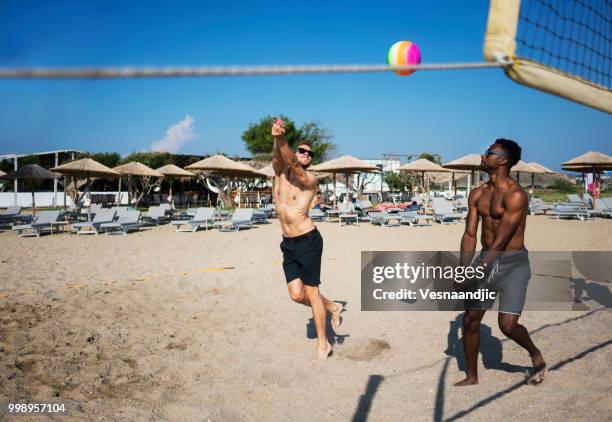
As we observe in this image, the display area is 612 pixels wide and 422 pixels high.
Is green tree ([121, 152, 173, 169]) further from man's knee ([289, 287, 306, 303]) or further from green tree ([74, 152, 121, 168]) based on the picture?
man's knee ([289, 287, 306, 303])

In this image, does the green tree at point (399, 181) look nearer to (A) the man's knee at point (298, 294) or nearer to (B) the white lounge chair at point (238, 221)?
(B) the white lounge chair at point (238, 221)

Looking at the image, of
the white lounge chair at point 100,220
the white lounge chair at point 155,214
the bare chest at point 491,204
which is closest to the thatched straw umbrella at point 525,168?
the white lounge chair at point 155,214

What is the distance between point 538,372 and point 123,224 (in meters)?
12.8

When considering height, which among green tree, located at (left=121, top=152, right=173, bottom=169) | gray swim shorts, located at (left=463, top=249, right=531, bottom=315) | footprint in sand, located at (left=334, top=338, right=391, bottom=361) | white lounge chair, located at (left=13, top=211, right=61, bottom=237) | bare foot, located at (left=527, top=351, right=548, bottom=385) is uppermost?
green tree, located at (left=121, top=152, right=173, bottom=169)

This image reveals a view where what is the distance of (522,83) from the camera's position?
2227 mm

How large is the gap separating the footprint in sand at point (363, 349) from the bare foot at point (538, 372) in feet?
3.93

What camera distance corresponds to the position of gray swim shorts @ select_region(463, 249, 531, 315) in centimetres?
295

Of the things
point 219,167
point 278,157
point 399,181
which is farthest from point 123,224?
point 399,181

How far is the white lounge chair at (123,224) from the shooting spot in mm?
13362

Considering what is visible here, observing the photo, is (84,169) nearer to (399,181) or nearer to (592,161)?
(592,161)

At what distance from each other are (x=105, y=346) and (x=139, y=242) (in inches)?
312

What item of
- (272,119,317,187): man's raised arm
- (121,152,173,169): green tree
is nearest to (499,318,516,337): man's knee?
(272,119,317,187): man's raised arm

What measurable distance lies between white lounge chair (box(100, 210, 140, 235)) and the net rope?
13.0 m

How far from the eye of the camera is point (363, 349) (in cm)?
394
